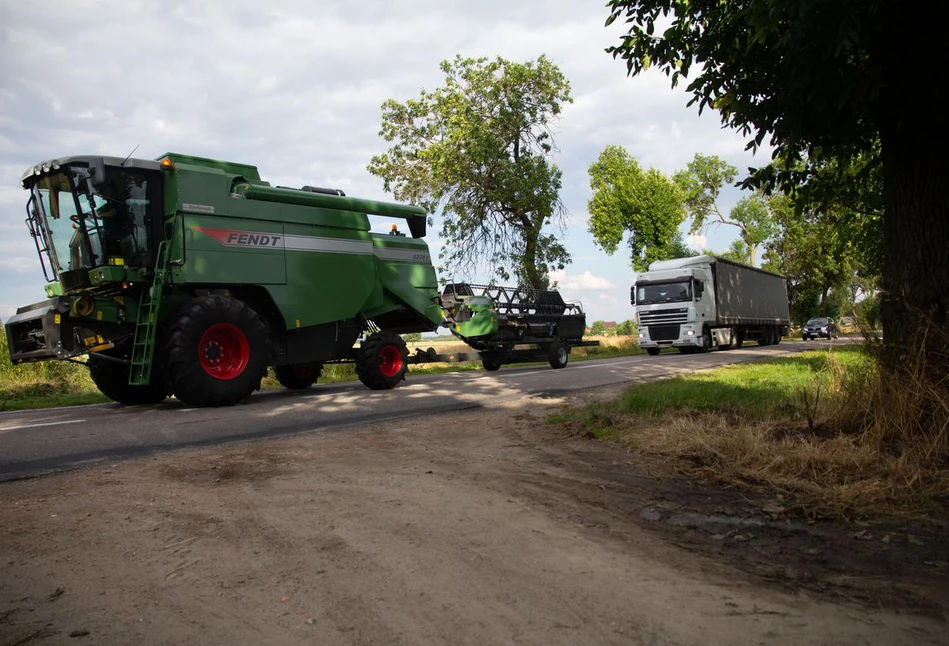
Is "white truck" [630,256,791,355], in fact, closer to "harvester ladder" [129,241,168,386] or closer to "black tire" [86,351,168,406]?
"black tire" [86,351,168,406]

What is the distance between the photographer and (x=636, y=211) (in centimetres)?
4731

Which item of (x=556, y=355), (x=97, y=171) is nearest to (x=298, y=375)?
(x=97, y=171)

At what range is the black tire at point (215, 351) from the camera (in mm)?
9477

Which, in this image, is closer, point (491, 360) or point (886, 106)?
point (886, 106)

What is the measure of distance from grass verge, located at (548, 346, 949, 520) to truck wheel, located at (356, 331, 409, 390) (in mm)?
5450

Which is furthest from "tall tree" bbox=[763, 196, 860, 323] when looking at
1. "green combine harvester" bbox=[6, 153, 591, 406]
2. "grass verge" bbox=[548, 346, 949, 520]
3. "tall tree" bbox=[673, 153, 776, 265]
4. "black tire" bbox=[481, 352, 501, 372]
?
"grass verge" bbox=[548, 346, 949, 520]

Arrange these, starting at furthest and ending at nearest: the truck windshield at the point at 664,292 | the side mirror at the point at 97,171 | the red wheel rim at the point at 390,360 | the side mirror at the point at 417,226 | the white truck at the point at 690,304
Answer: the truck windshield at the point at 664,292, the white truck at the point at 690,304, the side mirror at the point at 417,226, the red wheel rim at the point at 390,360, the side mirror at the point at 97,171

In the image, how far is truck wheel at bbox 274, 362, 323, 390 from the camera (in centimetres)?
1321

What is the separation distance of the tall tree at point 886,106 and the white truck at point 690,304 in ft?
68.7

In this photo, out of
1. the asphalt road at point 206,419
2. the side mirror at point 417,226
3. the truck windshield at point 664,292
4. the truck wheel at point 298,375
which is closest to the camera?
the asphalt road at point 206,419

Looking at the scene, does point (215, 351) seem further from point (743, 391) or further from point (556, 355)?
point (556, 355)

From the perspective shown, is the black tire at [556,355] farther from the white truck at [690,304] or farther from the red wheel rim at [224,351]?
the red wheel rim at [224,351]

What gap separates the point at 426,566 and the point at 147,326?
7.77 meters

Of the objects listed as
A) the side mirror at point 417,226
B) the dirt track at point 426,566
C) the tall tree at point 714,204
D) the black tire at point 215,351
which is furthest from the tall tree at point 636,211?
the dirt track at point 426,566
